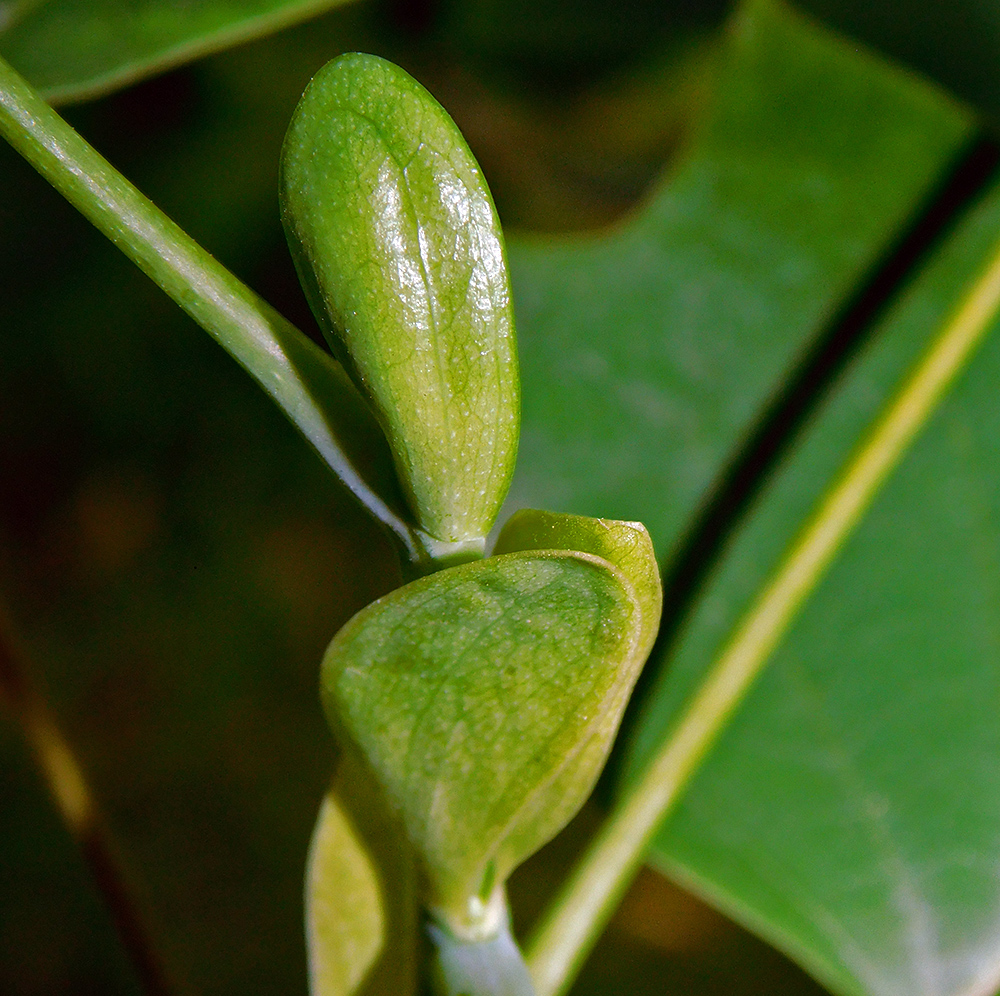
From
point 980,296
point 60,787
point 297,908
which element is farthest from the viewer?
point 297,908

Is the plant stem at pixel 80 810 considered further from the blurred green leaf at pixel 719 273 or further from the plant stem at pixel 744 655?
the blurred green leaf at pixel 719 273

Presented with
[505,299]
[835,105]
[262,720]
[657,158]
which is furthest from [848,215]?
[262,720]

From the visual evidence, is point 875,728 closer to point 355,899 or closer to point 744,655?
point 744,655

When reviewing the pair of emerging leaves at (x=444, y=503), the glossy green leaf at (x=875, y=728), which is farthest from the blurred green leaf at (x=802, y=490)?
the pair of emerging leaves at (x=444, y=503)

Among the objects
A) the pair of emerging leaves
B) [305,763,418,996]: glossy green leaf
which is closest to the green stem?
the pair of emerging leaves

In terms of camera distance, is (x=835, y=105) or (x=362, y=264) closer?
(x=362, y=264)

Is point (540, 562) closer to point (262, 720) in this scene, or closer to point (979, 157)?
point (979, 157)

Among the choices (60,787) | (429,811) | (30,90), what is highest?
(30,90)
